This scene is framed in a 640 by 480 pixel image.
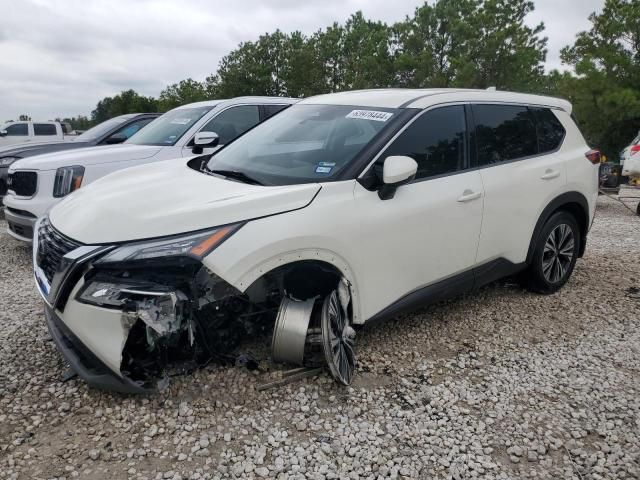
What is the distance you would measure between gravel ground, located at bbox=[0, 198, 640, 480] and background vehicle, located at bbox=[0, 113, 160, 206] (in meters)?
5.11

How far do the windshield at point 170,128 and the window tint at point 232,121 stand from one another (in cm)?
22

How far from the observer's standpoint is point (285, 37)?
3506 centimetres

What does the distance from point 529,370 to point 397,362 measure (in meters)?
0.85

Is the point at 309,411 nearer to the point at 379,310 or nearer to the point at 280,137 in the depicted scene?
the point at 379,310

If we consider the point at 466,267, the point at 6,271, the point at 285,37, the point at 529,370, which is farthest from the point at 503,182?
the point at 285,37

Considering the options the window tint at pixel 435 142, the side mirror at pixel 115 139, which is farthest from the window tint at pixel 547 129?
the side mirror at pixel 115 139

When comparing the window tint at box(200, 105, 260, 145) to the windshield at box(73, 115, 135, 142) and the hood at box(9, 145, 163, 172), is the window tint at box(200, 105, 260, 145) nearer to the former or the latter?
the hood at box(9, 145, 163, 172)

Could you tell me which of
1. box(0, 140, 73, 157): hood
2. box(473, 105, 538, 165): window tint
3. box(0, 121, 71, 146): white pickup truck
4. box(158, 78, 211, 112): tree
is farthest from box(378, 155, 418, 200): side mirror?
box(158, 78, 211, 112): tree

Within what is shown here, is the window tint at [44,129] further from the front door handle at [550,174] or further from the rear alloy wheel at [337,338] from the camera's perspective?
the rear alloy wheel at [337,338]

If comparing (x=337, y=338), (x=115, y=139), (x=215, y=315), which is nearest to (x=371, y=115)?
(x=337, y=338)

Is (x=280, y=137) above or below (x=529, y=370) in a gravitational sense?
above

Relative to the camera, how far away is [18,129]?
1928 cm

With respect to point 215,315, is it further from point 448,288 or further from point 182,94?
point 182,94

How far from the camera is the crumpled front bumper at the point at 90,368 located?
2604mm
